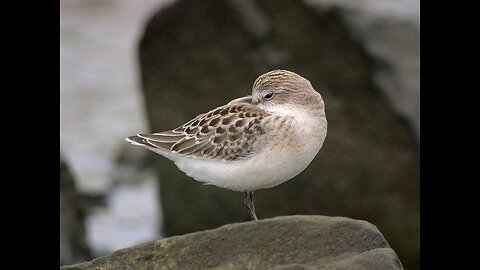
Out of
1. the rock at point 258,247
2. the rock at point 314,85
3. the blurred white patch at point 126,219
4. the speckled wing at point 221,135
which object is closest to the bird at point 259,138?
the speckled wing at point 221,135

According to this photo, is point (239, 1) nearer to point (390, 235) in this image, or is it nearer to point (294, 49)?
point (294, 49)

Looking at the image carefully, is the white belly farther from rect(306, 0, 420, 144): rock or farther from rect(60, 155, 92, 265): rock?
rect(306, 0, 420, 144): rock

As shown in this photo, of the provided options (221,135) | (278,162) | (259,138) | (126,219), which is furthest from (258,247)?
(126,219)

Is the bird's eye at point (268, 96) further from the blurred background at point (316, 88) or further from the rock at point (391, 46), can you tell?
the rock at point (391, 46)

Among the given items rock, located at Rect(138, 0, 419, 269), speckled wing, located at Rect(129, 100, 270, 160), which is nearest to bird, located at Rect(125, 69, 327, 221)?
speckled wing, located at Rect(129, 100, 270, 160)

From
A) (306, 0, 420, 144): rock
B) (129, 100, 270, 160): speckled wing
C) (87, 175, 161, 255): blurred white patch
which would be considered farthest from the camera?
(87, 175, 161, 255): blurred white patch

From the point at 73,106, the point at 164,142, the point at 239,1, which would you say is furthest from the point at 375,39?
the point at 73,106
